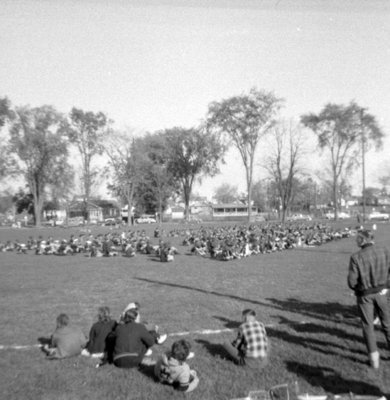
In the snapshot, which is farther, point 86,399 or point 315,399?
point 86,399

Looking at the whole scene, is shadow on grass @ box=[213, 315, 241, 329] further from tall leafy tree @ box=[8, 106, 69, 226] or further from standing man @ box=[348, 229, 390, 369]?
tall leafy tree @ box=[8, 106, 69, 226]

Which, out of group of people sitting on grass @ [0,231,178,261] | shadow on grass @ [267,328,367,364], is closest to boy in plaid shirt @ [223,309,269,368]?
shadow on grass @ [267,328,367,364]

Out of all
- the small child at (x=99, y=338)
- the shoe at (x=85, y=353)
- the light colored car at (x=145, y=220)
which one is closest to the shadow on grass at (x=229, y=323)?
the small child at (x=99, y=338)

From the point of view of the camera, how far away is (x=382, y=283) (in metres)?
4.68

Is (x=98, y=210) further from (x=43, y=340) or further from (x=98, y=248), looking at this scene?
(x=43, y=340)

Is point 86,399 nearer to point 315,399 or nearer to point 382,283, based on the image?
point 315,399

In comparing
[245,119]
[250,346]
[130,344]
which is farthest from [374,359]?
[245,119]

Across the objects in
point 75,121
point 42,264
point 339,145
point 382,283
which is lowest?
point 42,264

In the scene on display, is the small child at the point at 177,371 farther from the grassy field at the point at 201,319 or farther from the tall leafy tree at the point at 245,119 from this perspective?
the tall leafy tree at the point at 245,119

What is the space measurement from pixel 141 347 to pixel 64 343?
1.29m

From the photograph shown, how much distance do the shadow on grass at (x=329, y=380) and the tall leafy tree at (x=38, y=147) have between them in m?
45.0

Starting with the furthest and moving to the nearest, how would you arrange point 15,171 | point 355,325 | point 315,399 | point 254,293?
point 15,171, point 254,293, point 355,325, point 315,399

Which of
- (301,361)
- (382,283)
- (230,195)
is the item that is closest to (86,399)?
(301,361)

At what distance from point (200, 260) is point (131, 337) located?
1211 centimetres
